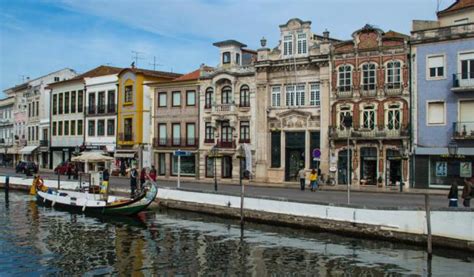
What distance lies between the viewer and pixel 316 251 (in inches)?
871

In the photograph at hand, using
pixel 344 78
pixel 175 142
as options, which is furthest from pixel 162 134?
pixel 344 78

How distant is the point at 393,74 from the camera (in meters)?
42.4

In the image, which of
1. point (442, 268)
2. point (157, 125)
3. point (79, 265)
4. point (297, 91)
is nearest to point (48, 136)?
point (157, 125)

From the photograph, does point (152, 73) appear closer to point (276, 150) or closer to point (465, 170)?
point (276, 150)

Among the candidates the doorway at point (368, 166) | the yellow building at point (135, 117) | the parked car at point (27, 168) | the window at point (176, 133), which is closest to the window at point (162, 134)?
the window at point (176, 133)

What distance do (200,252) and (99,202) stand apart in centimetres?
1312

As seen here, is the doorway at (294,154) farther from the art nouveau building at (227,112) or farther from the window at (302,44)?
the window at (302,44)

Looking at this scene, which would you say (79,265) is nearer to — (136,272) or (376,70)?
(136,272)

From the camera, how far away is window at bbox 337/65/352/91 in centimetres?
4441

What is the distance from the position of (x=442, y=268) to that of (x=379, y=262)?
206 centimetres

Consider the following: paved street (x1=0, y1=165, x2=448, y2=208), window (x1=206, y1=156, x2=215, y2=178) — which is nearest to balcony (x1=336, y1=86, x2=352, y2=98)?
paved street (x1=0, y1=165, x2=448, y2=208)

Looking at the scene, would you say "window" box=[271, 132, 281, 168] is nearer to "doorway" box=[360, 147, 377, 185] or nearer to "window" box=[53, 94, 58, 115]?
"doorway" box=[360, 147, 377, 185]

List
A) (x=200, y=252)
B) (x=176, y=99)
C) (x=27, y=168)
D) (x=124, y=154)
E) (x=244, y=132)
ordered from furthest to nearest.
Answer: (x=124, y=154) → (x=27, y=168) → (x=176, y=99) → (x=244, y=132) → (x=200, y=252)

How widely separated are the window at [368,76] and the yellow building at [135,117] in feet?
74.9
